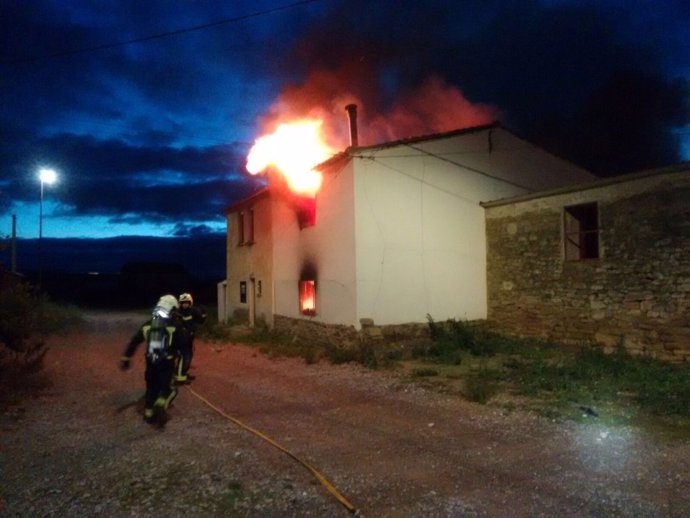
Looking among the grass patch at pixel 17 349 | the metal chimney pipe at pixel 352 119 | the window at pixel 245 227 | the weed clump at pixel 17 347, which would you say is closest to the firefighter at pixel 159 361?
the grass patch at pixel 17 349

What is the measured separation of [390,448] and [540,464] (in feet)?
5.26

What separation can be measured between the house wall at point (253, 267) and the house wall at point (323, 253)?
677 millimetres

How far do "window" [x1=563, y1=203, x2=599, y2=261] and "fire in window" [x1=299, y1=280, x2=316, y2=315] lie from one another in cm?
681

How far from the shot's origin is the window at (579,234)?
Result: 1297 cm

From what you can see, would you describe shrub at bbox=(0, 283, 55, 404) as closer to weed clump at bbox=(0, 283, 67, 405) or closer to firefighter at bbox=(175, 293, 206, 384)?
weed clump at bbox=(0, 283, 67, 405)

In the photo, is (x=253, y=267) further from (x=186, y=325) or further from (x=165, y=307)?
(x=165, y=307)

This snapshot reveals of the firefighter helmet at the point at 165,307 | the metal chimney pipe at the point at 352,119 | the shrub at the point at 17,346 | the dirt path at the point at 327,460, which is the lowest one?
the dirt path at the point at 327,460

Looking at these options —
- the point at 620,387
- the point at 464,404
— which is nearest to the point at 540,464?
the point at 464,404

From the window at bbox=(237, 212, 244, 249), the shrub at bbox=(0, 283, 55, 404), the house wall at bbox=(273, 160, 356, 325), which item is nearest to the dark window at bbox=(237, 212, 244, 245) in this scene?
the window at bbox=(237, 212, 244, 249)

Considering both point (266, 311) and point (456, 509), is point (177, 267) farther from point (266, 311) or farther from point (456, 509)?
point (456, 509)

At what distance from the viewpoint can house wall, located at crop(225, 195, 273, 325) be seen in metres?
17.9

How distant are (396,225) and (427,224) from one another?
1.03 m

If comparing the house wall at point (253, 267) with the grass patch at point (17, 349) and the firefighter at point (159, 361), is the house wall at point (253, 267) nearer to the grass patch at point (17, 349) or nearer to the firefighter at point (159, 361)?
the grass patch at point (17, 349)

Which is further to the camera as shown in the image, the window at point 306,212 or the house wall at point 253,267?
the house wall at point 253,267
